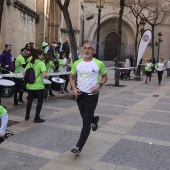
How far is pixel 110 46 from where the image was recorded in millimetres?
46438

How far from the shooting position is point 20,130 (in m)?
6.84

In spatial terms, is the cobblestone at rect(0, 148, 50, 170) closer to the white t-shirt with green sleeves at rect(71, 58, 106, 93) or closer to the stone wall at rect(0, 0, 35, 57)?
the white t-shirt with green sleeves at rect(71, 58, 106, 93)

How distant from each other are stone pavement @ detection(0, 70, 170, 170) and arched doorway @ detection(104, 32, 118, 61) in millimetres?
35689

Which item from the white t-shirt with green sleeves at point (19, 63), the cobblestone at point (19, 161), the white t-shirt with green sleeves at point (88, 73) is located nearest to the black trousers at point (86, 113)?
the white t-shirt with green sleeves at point (88, 73)

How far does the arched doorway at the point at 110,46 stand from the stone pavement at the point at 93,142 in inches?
1405

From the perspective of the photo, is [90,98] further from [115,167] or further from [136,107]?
[136,107]

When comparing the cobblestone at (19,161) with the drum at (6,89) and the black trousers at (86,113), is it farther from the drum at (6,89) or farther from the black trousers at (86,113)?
the drum at (6,89)

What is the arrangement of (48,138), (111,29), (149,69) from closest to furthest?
(48,138) < (149,69) < (111,29)

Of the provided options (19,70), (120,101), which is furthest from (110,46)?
(19,70)

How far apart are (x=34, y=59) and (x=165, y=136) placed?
3669 millimetres

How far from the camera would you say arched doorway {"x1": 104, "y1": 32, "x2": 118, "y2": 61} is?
45344 millimetres

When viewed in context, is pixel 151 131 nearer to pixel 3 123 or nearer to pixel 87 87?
pixel 87 87

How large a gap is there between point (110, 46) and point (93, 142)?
134ft

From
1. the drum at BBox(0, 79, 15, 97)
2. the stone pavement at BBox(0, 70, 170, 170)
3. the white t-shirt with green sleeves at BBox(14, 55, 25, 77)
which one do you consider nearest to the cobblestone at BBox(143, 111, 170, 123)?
the stone pavement at BBox(0, 70, 170, 170)
